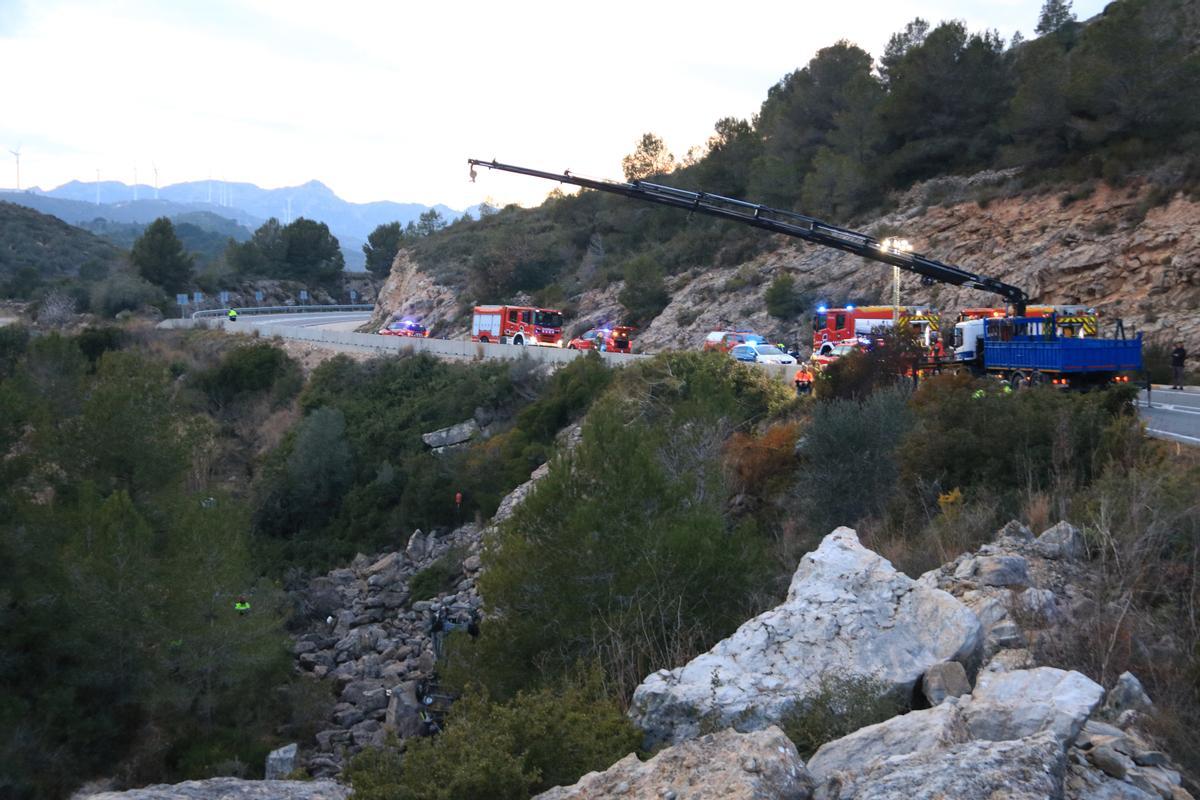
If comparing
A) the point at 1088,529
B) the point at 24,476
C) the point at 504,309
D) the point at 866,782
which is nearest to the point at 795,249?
the point at 504,309

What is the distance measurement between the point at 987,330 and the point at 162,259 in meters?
73.8

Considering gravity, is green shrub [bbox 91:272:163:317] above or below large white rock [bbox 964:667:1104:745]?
above

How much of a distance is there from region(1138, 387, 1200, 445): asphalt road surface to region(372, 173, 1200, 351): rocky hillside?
689 cm

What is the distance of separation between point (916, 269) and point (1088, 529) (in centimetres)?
1529

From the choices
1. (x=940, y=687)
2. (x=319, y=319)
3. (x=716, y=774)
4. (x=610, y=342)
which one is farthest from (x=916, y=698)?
(x=319, y=319)

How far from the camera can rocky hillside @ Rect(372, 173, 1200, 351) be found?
35281 millimetres

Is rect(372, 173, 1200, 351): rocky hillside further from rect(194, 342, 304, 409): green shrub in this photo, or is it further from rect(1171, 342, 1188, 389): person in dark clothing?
rect(194, 342, 304, 409): green shrub

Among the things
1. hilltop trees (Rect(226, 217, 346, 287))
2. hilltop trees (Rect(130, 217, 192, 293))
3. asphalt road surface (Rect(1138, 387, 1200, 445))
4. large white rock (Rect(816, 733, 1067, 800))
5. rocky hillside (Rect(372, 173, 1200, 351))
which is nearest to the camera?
large white rock (Rect(816, 733, 1067, 800))

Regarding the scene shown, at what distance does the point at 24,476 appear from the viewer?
78.4 ft

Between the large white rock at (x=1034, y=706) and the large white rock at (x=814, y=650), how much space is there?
4.26 feet

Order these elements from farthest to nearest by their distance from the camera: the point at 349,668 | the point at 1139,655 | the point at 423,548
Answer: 1. the point at 423,548
2. the point at 349,668
3. the point at 1139,655

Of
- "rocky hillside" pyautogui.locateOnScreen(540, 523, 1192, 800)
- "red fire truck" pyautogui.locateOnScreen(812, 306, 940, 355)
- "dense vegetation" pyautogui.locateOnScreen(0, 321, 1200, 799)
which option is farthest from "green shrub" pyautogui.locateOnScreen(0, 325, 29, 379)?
"rocky hillside" pyautogui.locateOnScreen(540, 523, 1192, 800)

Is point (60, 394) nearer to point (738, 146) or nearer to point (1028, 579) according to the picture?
point (1028, 579)

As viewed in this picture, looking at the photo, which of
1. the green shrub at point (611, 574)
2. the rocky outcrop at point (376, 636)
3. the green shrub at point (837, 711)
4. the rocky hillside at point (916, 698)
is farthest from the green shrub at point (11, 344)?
the green shrub at point (837, 711)
